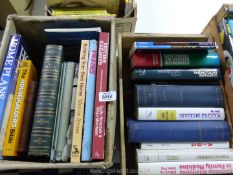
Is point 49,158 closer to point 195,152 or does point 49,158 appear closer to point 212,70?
point 195,152

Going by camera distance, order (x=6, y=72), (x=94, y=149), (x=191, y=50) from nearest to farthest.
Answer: (x=94, y=149) → (x=6, y=72) → (x=191, y=50)

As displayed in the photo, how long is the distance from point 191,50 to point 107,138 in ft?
1.45

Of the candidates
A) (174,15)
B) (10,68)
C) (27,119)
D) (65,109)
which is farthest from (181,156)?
(174,15)

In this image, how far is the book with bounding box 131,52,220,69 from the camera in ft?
3.18

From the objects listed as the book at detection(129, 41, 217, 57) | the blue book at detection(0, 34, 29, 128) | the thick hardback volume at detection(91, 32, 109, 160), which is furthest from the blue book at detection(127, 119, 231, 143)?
the blue book at detection(0, 34, 29, 128)

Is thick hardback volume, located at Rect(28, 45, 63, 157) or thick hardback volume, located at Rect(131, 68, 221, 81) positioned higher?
thick hardback volume, located at Rect(131, 68, 221, 81)

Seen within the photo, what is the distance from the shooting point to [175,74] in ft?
3.16

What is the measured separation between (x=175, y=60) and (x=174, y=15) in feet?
2.19

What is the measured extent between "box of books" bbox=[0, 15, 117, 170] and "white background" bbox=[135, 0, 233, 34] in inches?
23.0

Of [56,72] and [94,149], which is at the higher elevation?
[56,72]

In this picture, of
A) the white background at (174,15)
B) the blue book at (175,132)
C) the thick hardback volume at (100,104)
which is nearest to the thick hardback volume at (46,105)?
the thick hardback volume at (100,104)

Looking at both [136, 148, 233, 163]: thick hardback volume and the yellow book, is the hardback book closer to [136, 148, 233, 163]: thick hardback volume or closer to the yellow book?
the yellow book

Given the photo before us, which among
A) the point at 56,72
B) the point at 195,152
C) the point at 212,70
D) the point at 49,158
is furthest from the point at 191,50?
the point at 49,158

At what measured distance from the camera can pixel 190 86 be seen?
963mm
